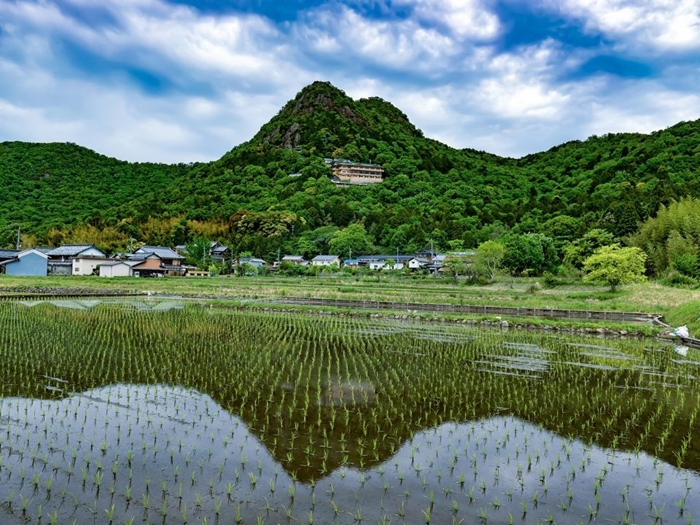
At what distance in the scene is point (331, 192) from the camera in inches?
3334

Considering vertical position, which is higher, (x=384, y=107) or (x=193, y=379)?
(x=384, y=107)

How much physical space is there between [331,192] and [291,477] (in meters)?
81.1

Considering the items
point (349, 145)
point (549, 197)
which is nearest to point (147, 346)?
point (549, 197)

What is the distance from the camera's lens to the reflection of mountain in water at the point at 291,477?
436cm

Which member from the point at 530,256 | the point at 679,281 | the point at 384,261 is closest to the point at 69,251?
the point at 384,261

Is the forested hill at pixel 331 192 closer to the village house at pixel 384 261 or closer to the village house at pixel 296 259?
the village house at pixel 296 259

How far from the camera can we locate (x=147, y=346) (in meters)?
12.2

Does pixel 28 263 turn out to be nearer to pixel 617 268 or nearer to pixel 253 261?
pixel 253 261

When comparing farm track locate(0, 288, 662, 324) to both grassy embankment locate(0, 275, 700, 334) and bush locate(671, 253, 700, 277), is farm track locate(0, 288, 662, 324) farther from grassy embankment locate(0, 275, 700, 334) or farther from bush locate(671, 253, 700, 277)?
bush locate(671, 253, 700, 277)

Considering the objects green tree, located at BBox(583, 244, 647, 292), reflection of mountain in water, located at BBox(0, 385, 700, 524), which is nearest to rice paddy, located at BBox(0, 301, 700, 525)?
reflection of mountain in water, located at BBox(0, 385, 700, 524)

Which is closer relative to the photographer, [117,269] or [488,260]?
[488,260]

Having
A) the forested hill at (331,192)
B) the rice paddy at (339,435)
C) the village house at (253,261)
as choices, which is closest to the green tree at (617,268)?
the rice paddy at (339,435)

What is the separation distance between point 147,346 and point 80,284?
27.3m

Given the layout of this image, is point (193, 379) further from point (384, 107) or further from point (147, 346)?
point (384, 107)
